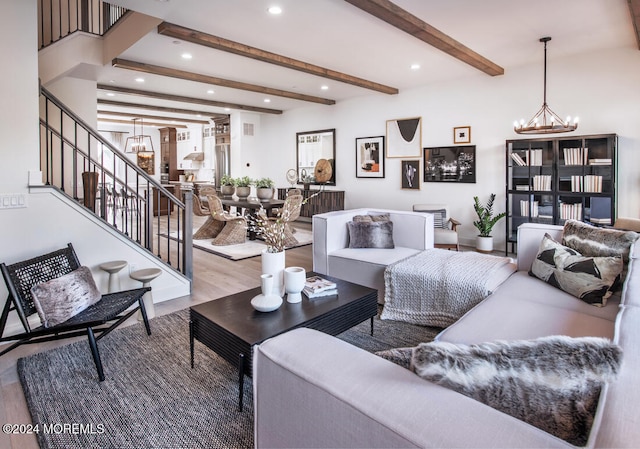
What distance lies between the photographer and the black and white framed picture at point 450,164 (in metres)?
6.53

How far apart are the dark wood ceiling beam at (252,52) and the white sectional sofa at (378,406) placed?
405 centimetres

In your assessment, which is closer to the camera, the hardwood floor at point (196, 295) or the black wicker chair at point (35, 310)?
the hardwood floor at point (196, 295)

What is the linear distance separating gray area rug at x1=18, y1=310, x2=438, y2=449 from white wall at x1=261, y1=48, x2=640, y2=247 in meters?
4.12

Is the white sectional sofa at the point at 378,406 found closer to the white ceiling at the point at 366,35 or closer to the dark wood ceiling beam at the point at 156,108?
the white ceiling at the point at 366,35

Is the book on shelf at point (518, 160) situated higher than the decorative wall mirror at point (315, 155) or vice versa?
the decorative wall mirror at point (315, 155)

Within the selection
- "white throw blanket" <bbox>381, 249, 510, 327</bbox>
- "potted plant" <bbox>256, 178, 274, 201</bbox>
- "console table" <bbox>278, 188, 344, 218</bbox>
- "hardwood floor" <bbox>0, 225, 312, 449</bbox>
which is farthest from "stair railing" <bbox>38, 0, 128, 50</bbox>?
"white throw blanket" <bbox>381, 249, 510, 327</bbox>

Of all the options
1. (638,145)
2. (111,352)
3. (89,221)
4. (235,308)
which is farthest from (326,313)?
(638,145)

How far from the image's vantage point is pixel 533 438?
0.82 metres

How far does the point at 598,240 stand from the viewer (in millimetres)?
2758

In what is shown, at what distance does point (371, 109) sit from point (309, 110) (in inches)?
72.0

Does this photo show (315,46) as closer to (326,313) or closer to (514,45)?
(514,45)

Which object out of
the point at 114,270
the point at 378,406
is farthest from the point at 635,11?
the point at 114,270

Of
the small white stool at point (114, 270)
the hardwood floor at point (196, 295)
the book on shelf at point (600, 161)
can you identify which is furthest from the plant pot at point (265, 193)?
the book on shelf at point (600, 161)

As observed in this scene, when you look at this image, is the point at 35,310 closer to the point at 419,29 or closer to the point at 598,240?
the point at 598,240
